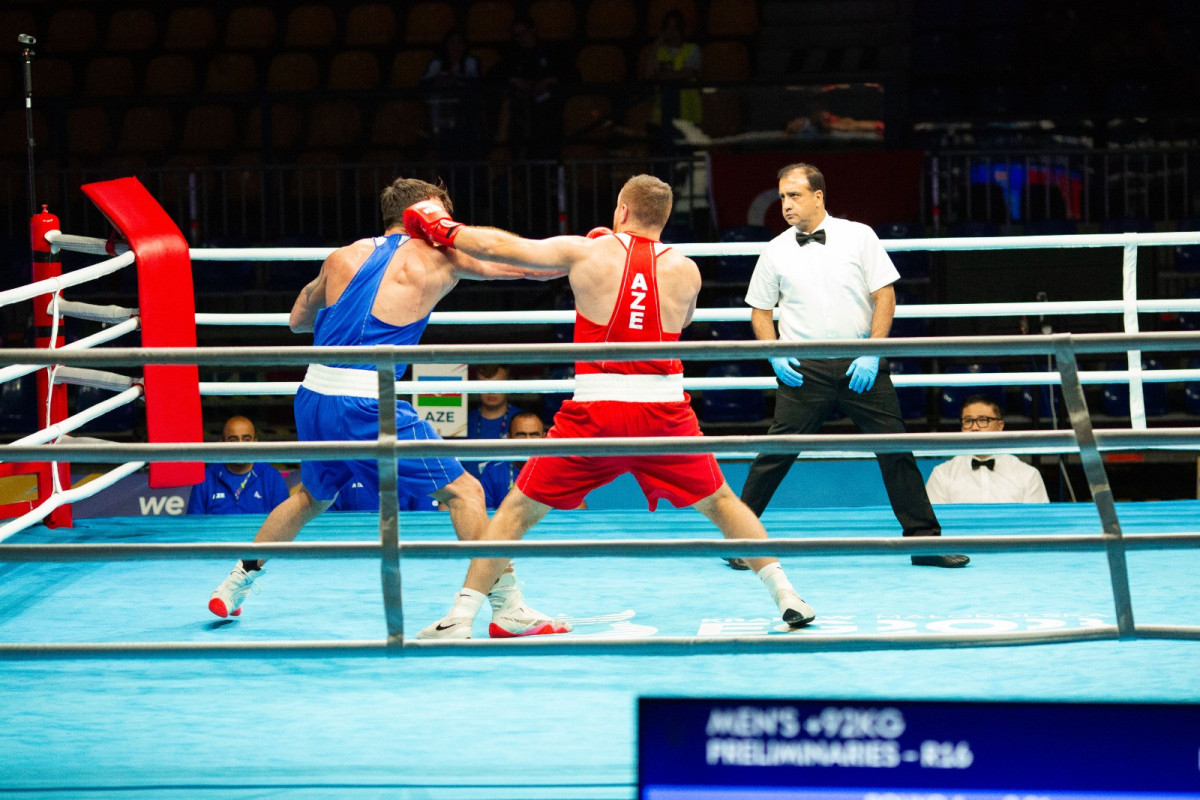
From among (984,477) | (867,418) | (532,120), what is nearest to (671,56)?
(532,120)

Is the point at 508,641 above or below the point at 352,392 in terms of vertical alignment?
below

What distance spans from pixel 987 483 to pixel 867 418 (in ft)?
5.45

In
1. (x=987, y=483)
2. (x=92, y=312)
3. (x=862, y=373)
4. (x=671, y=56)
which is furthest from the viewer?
(x=671, y=56)

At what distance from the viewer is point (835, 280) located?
4855 millimetres

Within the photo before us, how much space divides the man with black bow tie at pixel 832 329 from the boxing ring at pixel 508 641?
1.01ft

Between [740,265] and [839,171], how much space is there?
91 cm

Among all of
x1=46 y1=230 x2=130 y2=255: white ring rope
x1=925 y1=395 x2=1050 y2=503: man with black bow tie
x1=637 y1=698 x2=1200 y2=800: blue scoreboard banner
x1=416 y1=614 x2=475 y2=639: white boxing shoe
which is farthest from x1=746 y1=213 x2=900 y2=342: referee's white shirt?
x1=637 y1=698 x2=1200 y2=800: blue scoreboard banner

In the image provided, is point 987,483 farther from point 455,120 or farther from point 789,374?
point 455,120

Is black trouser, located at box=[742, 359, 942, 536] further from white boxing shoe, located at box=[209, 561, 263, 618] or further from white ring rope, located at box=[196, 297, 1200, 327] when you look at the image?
white boxing shoe, located at box=[209, 561, 263, 618]

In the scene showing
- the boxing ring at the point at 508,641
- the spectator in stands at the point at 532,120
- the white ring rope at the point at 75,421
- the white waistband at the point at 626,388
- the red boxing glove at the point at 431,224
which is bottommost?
the boxing ring at the point at 508,641

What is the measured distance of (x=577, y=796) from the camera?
8.93 ft

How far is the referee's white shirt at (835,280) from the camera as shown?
191 inches

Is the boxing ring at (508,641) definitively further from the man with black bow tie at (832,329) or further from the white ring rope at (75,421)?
the man with black bow tie at (832,329)

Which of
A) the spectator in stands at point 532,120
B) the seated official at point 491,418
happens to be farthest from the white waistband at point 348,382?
the spectator in stands at point 532,120
